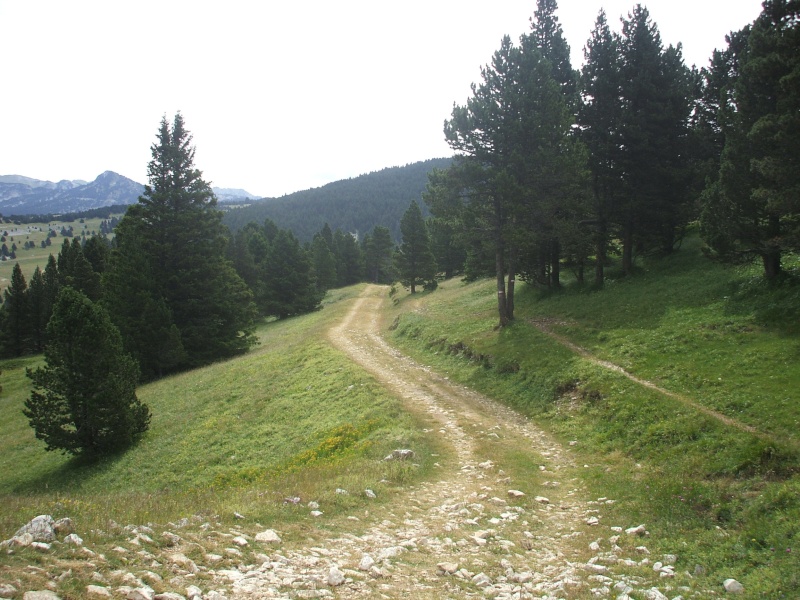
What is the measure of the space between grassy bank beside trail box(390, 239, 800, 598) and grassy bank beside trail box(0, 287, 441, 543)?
536cm

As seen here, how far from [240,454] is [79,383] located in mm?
8189

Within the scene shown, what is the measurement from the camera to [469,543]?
323 inches

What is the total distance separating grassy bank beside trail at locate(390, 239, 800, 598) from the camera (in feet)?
25.5

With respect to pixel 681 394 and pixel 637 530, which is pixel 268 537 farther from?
pixel 681 394

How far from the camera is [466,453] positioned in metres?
13.6

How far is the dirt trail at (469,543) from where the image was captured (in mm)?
6496

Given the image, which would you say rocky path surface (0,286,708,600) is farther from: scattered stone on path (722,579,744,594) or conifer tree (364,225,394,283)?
conifer tree (364,225,394,283)

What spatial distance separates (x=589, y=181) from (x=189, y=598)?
1249 inches

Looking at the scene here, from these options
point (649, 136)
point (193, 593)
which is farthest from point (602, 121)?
point (193, 593)

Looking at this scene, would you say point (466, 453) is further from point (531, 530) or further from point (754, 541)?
point (754, 541)

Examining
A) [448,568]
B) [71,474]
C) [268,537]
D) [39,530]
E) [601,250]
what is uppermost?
[601,250]

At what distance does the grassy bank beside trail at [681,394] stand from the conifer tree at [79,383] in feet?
51.9

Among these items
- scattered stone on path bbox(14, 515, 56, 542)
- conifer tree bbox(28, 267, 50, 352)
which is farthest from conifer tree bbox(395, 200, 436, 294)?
scattered stone on path bbox(14, 515, 56, 542)

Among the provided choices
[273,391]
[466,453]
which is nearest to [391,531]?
[466,453]
